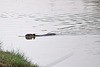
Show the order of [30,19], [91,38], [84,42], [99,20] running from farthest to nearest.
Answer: [30,19]
[99,20]
[91,38]
[84,42]

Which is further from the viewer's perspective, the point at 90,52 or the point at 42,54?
the point at 90,52

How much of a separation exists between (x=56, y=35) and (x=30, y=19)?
8.15m

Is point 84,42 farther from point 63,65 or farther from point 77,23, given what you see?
point 77,23

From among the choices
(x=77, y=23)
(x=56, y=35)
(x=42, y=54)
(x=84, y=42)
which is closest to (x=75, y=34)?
(x=56, y=35)

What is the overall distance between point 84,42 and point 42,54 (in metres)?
4.14

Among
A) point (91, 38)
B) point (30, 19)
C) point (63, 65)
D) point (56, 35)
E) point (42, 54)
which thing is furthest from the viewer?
point (30, 19)

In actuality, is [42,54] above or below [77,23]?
above

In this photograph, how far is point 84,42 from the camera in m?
16.6

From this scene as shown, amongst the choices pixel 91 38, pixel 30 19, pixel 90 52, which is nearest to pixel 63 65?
pixel 90 52

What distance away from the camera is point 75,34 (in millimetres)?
19625

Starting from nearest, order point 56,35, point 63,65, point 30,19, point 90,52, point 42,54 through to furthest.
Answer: point 63,65 < point 42,54 < point 90,52 < point 56,35 < point 30,19

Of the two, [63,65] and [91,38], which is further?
[91,38]

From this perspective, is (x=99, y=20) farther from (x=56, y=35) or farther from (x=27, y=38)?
(x=27, y=38)

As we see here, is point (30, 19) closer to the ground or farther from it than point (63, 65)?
closer to the ground
